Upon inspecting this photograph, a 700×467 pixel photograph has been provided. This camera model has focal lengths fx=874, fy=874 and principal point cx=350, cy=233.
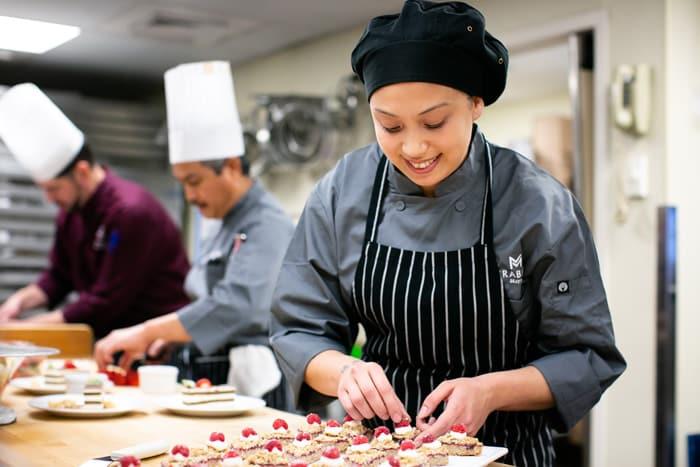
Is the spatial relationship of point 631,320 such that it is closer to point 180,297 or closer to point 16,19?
point 180,297

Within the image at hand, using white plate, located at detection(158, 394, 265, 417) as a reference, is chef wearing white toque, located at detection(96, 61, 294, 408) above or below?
above

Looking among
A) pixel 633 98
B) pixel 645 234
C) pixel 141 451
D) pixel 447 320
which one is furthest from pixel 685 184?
pixel 141 451

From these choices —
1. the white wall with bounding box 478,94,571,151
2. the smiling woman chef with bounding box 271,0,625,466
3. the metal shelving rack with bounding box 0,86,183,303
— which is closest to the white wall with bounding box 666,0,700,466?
the white wall with bounding box 478,94,571,151

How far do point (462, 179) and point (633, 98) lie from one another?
6.94 ft

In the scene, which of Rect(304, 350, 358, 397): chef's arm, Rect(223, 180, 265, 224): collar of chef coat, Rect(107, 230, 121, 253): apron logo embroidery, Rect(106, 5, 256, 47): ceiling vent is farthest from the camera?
Rect(106, 5, 256, 47): ceiling vent

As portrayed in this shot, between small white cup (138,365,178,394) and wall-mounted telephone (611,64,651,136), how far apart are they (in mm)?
2159

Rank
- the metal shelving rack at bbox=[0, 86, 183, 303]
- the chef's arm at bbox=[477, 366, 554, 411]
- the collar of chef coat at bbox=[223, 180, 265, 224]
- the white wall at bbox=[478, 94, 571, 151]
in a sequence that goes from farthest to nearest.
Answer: the metal shelving rack at bbox=[0, 86, 183, 303] → the white wall at bbox=[478, 94, 571, 151] → the collar of chef coat at bbox=[223, 180, 265, 224] → the chef's arm at bbox=[477, 366, 554, 411]

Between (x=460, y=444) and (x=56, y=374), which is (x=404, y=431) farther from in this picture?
(x=56, y=374)

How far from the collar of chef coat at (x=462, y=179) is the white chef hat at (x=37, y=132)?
2097mm

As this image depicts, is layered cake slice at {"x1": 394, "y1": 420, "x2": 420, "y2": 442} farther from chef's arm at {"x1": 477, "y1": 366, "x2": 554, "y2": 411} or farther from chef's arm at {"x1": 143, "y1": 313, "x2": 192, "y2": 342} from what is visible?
chef's arm at {"x1": 143, "y1": 313, "x2": 192, "y2": 342}

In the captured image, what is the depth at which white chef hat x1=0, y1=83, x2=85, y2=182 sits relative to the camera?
3.36 meters

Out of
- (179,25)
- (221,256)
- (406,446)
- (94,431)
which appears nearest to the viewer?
(406,446)

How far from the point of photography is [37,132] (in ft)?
11.3

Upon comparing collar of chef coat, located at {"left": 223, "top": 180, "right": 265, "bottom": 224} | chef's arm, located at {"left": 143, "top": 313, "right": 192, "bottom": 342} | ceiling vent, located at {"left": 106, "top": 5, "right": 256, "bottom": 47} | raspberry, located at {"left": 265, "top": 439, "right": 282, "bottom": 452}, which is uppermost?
ceiling vent, located at {"left": 106, "top": 5, "right": 256, "bottom": 47}
